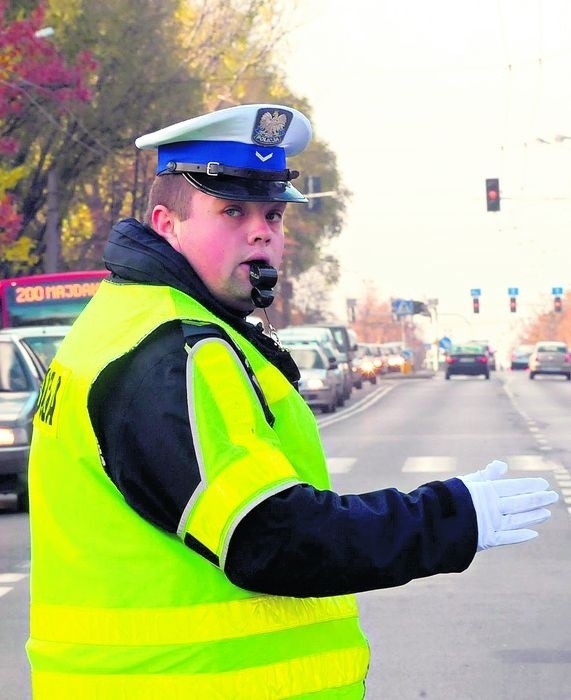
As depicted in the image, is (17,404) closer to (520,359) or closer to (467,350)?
(467,350)

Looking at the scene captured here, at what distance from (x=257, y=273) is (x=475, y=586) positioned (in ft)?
25.2

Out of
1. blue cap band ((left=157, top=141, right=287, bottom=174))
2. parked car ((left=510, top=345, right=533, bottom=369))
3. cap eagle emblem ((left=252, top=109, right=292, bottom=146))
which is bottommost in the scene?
parked car ((left=510, top=345, right=533, bottom=369))

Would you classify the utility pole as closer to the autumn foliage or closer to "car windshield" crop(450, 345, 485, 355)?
the autumn foliage

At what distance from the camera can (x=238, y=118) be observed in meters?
2.74

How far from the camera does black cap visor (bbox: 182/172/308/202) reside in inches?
108

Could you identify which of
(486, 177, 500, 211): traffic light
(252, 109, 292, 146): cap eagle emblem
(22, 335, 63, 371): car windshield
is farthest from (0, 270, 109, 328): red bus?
(252, 109, 292, 146): cap eagle emblem

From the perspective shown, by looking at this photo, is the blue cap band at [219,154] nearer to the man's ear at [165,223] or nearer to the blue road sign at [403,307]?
the man's ear at [165,223]

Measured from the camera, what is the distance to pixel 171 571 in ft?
8.11

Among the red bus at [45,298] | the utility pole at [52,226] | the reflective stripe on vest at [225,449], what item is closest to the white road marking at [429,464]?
the red bus at [45,298]

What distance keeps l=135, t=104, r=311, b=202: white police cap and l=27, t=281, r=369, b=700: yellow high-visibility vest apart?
0.72 ft

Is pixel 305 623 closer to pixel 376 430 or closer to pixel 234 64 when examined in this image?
pixel 376 430

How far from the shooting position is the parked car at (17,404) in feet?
50.0

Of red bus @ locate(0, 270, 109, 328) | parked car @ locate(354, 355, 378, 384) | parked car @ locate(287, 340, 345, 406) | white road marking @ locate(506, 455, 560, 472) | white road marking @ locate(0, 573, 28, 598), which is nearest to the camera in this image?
white road marking @ locate(0, 573, 28, 598)

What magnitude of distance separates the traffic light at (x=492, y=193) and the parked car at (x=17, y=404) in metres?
32.2
